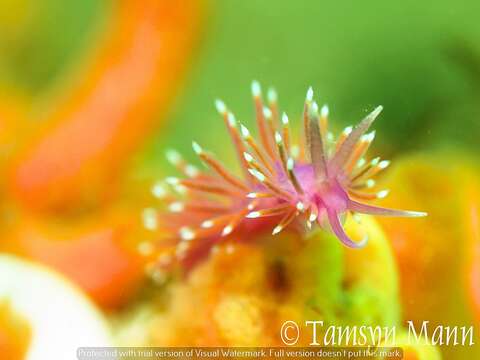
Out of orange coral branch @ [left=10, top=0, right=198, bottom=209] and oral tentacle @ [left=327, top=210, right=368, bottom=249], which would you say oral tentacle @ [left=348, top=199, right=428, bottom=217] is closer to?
oral tentacle @ [left=327, top=210, right=368, bottom=249]

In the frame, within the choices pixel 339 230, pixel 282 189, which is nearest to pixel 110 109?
pixel 282 189

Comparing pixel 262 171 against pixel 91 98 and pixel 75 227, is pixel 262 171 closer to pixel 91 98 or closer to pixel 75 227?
pixel 75 227

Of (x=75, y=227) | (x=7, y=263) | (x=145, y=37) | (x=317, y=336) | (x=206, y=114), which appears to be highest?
(x=145, y=37)

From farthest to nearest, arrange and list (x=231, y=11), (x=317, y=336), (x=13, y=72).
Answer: (x=13, y=72)
(x=231, y=11)
(x=317, y=336)

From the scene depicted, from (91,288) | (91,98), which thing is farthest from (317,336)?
(91,98)

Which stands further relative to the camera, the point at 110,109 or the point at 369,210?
the point at 110,109

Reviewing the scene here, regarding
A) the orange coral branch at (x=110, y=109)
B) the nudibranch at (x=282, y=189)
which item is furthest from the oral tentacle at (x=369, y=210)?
the orange coral branch at (x=110, y=109)

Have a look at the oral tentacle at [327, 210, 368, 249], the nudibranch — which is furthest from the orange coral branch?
the oral tentacle at [327, 210, 368, 249]

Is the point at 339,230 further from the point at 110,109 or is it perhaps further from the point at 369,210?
the point at 110,109
